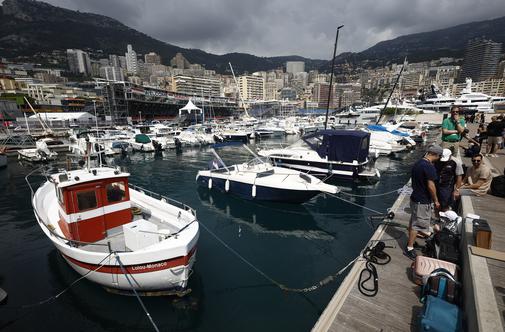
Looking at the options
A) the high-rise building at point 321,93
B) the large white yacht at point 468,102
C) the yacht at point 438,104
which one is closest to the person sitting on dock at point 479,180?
the large white yacht at point 468,102

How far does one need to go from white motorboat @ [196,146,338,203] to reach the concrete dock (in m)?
6.76

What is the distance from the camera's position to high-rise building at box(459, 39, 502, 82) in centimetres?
16165

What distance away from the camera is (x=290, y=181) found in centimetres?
1292

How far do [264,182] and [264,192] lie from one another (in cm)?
57

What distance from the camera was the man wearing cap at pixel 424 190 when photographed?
4925 millimetres

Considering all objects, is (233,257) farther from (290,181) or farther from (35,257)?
(35,257)

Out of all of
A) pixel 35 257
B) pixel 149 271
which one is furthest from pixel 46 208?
pixel 149 271

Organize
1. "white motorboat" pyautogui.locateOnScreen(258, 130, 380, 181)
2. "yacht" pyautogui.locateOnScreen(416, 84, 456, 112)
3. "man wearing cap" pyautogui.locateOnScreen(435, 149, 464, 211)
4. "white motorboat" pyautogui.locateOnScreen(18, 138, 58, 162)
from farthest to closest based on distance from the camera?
"yacht" pyautogui.locateOnScreen(416, 84, 456, 112) < "white motorboat" pyautogui.locateOnScreen(18, 138, 58, 162) < "white motorboat" pyautogui.locateOnScreen(258, 130, 380, 181) < "man wearing cap" pyautogui.locateOnScreen(435, 149, 464, 211)

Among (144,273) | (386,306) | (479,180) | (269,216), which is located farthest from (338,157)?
(144,273)

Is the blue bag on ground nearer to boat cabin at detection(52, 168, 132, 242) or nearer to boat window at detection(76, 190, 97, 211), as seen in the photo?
boat cabin at detection(52, 168, 132, 242)

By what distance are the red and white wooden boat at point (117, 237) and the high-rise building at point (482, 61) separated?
719 ft

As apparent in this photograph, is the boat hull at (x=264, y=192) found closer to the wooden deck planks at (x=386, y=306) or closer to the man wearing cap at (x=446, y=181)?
the man wearing cap at (x=446, y=181)

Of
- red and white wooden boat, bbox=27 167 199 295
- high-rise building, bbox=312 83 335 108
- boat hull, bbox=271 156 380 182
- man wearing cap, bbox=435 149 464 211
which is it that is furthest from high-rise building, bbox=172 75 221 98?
man wearing cap, bbox=435 149 464 211

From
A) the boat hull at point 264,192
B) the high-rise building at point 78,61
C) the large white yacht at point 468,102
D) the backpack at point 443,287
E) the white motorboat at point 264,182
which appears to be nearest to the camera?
the backpack at point 443,287
